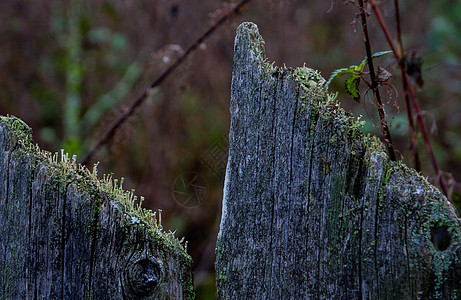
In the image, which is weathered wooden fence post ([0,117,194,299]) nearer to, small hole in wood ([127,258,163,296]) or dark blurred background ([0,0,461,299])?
small hole in wood ([127,258,163,296])

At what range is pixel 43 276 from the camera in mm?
1491

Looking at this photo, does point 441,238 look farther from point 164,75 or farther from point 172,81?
point 172,81

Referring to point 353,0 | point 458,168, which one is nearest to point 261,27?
point 458,168

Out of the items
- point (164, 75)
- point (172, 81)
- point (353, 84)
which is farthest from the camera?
point (172, 81)

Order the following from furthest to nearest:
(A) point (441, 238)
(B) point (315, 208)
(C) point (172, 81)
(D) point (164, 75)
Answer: (C) point (172, 81) < (D) point (164, 75) < (B) point (315, 208) < (A) point (441, 238)

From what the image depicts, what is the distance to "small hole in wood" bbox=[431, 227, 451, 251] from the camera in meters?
1.27

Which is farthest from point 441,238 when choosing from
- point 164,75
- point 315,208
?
point 164,75

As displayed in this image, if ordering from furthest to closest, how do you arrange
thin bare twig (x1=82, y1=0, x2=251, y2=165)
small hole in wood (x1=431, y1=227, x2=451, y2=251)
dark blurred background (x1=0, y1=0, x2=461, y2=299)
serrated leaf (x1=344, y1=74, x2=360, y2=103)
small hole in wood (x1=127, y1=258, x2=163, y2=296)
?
dark blurred background (x1=0, y1=0, x2=461, y2=299) < thin bare twig (x1=82, y1=0, x2=251, y2=165) < serrated leaf (x1=344, y1=74, x2=360, y2=103) < small hole in wood (x1=127, y1=258, x2=163, y2=296) < small hole in wood (x1=431, y1=227, x2=451, y2=251)

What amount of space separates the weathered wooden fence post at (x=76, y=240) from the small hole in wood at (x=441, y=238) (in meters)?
0.82

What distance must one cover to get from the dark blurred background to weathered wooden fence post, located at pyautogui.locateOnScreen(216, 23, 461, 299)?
282 centimetres

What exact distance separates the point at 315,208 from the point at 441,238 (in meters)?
0.38

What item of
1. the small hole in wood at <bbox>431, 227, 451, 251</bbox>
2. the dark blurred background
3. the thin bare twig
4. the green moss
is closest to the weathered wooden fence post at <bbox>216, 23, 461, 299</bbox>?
the small hole in wood at <bbox>431, 227, 451, 251</bbox>

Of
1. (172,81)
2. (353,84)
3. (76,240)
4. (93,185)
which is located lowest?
(76,240)

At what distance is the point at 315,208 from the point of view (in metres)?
1.41
